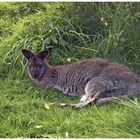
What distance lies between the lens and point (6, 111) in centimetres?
700

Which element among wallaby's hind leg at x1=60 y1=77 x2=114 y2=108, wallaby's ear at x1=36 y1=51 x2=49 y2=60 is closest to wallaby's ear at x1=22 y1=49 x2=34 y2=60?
wallaby's ear at x1=36 y1=51 x2=49 y2=60

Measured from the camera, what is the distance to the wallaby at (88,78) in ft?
24.0

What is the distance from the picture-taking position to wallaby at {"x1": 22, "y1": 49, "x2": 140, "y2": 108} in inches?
288

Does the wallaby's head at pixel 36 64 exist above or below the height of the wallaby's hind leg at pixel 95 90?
above

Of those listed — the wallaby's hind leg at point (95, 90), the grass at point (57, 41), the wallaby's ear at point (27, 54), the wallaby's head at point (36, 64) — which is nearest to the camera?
the grass at point (57, 41)

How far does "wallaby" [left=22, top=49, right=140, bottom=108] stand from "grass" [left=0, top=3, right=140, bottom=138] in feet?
0.50

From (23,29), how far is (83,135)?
2.78m

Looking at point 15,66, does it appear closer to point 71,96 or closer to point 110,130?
point 71,96

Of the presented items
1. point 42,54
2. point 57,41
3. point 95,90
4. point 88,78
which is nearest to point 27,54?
point 42,54

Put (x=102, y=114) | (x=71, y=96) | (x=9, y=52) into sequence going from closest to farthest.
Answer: (x=102, y=114) < (x=71, y=96) < (x=9, y=52)

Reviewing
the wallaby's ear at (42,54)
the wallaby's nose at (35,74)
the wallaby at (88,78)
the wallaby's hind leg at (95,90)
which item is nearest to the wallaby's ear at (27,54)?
the wallaby at (88,78)

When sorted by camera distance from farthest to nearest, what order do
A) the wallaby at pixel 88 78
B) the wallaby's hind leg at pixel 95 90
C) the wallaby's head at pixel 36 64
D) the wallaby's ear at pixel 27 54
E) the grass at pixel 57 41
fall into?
1. the wallaby's head at pixel 36 64
2. the wallaby's ear at pixel 27 54
3. the wallaby at pixel 88 78
4. the wallaby's hind leg at pixel 95 90
5. the grass at pixel 57 41

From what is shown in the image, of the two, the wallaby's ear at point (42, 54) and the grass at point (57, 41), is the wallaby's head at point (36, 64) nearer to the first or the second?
the wallaby's ear at point (42, 54)

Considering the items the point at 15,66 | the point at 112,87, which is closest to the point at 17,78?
the point at 15,66
